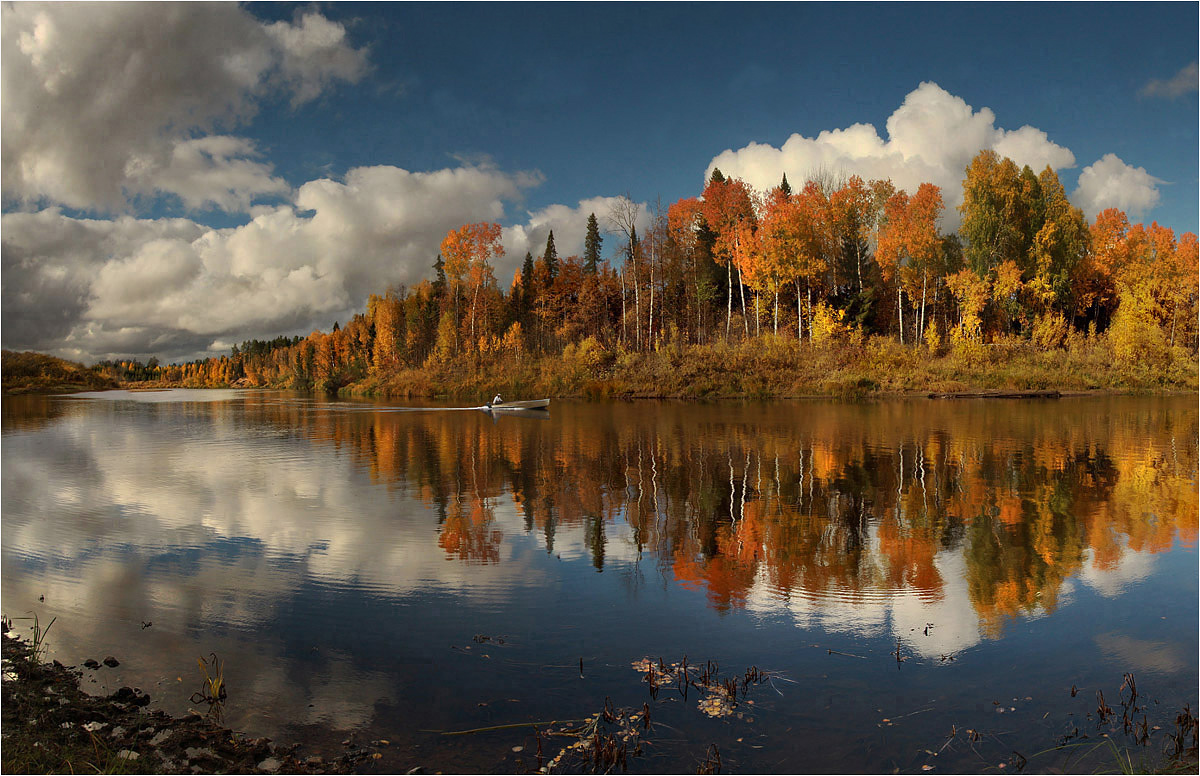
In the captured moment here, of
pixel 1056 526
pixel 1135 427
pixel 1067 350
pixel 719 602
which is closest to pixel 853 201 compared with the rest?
pixel 1067 350

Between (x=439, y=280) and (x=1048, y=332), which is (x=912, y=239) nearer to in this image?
(x=1048, y=332)

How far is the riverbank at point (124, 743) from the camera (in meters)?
4.45

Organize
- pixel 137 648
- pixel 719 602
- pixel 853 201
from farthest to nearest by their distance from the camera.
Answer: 1. pixel 853 201
2. pixel 719 602
3. pixel 137 648

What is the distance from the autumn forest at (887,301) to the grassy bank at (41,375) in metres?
86.7

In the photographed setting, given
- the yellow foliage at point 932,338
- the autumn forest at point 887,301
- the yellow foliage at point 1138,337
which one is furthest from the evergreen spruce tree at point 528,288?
the yellow foliage at point 1138,337

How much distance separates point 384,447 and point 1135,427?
3018 centimetres

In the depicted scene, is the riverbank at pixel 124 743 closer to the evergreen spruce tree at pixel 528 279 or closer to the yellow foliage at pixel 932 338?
the yellow foliage at pixel 932 338

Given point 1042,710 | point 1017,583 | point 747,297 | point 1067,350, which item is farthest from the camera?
point 747,297

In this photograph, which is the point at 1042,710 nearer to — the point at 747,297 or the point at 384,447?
the point at 384,447

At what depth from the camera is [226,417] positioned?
147 ft

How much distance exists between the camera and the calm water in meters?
5.31

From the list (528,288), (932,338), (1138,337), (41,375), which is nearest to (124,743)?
(932,338)

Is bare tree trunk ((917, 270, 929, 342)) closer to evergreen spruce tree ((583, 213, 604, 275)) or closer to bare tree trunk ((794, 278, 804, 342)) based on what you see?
bare tree trunk ((794, 278, 804, 342))

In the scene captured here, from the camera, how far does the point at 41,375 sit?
377 feet
